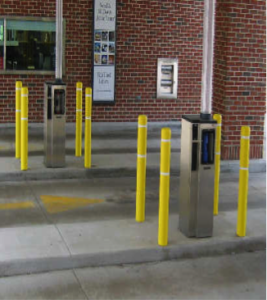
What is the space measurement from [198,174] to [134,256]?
3.85 ft

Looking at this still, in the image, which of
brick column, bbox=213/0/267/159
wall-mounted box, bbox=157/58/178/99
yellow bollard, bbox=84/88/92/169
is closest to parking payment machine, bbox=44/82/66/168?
yellow bollard, bbox=84/88/92/169

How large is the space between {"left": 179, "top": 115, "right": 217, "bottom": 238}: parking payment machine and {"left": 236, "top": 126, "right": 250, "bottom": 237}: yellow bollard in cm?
38

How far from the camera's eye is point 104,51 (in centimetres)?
1494

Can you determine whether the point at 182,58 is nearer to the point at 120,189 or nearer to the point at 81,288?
the point at 120,189

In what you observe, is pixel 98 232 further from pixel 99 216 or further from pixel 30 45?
pixel 30 45

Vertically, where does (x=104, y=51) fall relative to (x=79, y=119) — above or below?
above

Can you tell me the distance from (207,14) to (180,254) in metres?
2.74

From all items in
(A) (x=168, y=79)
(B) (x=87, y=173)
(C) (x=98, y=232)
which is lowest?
(C) (x=98, y=232)

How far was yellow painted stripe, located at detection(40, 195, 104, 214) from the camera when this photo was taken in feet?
29.0

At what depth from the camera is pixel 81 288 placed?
633 cm

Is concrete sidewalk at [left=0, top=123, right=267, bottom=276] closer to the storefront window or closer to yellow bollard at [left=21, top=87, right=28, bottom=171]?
yellow bollard at [left=21, top=87, right=28, bottom=171]

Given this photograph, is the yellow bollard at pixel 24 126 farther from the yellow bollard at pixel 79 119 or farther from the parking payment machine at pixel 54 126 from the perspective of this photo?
the yellow bollard at pixel 79 119

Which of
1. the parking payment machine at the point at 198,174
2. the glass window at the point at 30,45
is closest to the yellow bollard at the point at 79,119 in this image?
the glass window at the point at 30,45

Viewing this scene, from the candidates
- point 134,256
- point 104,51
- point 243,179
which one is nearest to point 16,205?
point 134,256
